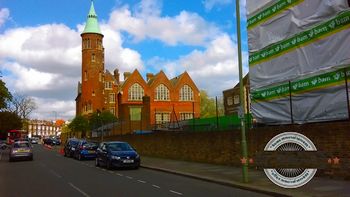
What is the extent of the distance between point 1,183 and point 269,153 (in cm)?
1081

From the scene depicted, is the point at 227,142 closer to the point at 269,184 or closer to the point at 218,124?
the point at 218,124

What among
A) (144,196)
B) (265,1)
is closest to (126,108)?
(265,1)

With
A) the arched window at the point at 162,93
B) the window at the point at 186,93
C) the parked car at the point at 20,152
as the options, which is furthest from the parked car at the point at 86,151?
the window at the point at 186,93

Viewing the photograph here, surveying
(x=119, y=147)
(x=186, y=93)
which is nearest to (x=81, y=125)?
(x=186, y=93)

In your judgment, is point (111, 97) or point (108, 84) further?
point (108, 84)

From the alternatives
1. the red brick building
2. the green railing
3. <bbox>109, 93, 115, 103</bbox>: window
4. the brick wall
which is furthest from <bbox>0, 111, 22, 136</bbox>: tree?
the green railing

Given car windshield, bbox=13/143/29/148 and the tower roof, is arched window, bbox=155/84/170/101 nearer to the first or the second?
the tower roof

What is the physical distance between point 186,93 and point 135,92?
11.1m

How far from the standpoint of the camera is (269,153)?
12.4 m

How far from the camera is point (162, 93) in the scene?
94.1 meters

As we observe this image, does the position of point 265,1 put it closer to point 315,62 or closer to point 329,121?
point 315,62

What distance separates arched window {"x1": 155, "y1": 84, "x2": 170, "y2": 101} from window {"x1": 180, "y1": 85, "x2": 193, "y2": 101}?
3309 mm

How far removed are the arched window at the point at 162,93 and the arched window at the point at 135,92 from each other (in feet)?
10.3
